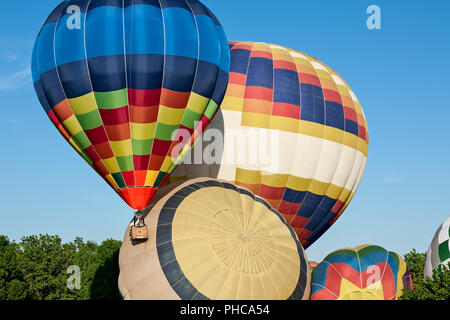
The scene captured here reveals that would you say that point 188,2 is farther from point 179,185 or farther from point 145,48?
point 179,185

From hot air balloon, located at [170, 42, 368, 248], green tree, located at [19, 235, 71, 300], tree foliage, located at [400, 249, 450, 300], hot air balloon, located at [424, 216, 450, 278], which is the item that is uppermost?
hot air balloon, located at [170, 42, 368, 248]

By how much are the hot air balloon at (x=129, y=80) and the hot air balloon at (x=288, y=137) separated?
8.18ft

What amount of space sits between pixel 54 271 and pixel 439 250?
3191 centimetres

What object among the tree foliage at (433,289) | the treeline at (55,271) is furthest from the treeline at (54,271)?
the tree foliage at (433,289)

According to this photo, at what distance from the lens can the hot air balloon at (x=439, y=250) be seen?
1195cm

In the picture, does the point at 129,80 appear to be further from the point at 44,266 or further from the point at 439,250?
the point at 44,266

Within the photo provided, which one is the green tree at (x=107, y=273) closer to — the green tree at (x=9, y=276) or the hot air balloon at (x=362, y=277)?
the green tree at (x=9, y=276)

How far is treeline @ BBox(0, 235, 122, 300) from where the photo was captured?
1118 inches

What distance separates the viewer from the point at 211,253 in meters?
11.3

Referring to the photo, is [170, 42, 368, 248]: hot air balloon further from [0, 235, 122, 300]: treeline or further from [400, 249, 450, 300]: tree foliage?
[0, 235, 122, 300]: treeline

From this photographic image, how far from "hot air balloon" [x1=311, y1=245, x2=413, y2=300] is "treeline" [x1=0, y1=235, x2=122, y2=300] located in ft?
56.7

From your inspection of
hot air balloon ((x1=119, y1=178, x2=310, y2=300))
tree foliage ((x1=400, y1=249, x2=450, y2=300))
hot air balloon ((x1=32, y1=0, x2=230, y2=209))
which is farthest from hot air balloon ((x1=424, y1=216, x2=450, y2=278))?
hot air balloon ((x1=32, y1=0, x2=230, y2=209))

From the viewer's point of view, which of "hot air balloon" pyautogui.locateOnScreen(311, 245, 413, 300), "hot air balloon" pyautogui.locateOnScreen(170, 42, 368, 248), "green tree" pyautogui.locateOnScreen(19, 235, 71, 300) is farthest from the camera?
"green tree" pyautogui.locateOnScreen(19, 235, 71, 300)

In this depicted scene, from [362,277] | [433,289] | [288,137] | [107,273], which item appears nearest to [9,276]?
[107,273]
